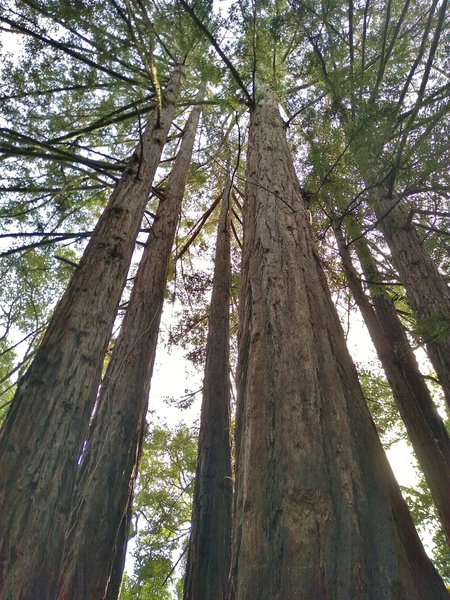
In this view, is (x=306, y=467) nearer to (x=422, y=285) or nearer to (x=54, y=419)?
(x=54, y=419)

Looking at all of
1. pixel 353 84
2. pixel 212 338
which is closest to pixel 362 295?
pixel 212 338

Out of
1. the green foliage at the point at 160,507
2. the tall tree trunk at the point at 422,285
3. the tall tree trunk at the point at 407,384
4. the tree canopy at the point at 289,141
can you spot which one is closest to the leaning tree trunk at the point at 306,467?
the tree canopy at the point at 289,141

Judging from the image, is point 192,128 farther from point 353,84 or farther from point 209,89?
point 353,84

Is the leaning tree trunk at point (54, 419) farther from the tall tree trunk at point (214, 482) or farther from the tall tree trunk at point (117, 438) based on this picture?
the tall tree trunk at point (214, 482)

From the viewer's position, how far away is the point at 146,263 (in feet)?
18.7

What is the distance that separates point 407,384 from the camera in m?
5.11

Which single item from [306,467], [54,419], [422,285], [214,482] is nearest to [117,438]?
[214,482]

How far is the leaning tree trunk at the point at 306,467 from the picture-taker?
1271 millimetres

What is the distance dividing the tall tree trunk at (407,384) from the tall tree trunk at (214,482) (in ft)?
6.56

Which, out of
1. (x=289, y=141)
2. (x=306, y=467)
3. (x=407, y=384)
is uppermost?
(x=289, y=141)

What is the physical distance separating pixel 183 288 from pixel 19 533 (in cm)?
613

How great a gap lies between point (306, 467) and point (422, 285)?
3896mm

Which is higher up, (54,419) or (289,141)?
(289,141)

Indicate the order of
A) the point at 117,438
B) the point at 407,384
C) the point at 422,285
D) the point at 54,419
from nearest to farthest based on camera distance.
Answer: the point at 54,419 < the point at 117,438 < the point at 422,285 < the point at 407,384
